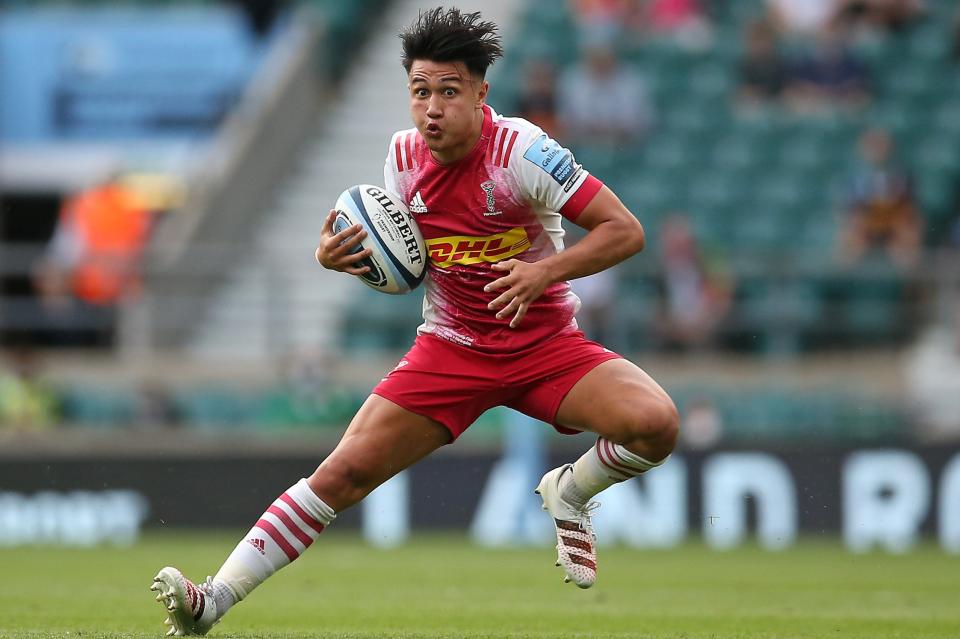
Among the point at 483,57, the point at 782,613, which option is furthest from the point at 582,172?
the point at 782,613

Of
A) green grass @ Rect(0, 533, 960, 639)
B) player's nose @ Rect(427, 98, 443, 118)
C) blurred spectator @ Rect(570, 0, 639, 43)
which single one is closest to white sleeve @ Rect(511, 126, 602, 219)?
player's nose @ Rect(427, 98, 443, 118)

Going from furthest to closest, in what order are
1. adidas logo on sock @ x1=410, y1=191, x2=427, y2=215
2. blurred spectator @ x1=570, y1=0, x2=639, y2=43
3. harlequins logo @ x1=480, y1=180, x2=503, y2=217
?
blurred spectator @ x1=570, y1=0, x2=639, y2=43
adidas logo on sock @ x1=410, y1=191, x2=427, y2=215
harlequins logo @ x1=480, y1=180, x2=503, y2=217

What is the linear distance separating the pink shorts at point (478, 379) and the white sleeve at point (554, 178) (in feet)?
2.02

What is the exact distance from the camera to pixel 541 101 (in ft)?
57.3

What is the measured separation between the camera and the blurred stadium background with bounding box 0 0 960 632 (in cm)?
1511

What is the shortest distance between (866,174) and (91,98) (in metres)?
8.98

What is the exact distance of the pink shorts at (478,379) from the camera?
712 centimetres

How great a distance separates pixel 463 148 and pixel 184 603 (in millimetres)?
2100

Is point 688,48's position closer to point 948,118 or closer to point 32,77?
point 948,118

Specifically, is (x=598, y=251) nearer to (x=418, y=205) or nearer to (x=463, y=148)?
(x=463, y=148)

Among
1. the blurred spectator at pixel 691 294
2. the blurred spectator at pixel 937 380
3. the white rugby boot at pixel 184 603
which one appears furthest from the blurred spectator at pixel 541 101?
the white rugby boot at pixel 184 603

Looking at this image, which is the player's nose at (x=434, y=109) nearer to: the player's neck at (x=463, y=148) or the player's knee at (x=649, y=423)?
the player's neck at (x=463, y=148)

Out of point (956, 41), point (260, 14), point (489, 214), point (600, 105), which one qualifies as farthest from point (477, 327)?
point (260, 14)

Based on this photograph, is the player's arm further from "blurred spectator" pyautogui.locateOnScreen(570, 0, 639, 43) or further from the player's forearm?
"blurred spectator" pyautogui.locateOnScreen(570, 0, 639, 43)
